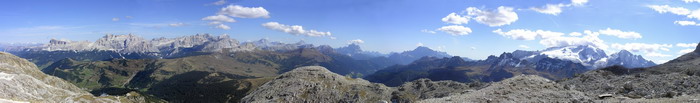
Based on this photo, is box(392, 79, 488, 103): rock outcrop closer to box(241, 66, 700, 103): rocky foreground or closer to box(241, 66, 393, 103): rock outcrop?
box(241, 66, 700, 103): rocky foreground

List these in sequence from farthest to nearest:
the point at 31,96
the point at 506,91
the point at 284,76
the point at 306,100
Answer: the point at 284,76, the point at 31,96, the point at 306,100, the point at 506,91

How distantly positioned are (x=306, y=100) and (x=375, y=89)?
32128mm

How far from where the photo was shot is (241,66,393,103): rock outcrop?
155m

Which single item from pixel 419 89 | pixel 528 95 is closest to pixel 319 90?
pixel 419 89

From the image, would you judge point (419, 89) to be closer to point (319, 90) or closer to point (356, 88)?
point (356, 88)

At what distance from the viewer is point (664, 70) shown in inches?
3533

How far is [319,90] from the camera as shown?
538 ft

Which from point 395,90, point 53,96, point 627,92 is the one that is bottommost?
point 53,96

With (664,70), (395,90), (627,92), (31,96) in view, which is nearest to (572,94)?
(627,92)

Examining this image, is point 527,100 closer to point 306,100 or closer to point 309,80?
point 306,100

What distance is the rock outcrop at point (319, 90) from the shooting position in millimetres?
154875

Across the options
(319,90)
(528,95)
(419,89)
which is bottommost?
(319,90)

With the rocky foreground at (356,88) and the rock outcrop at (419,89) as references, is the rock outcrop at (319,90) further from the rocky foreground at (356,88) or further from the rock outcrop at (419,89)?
the rock outcrop at (419,89)

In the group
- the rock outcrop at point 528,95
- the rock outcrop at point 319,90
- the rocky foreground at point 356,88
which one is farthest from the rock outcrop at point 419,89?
the rock outcrop at point 528,95
